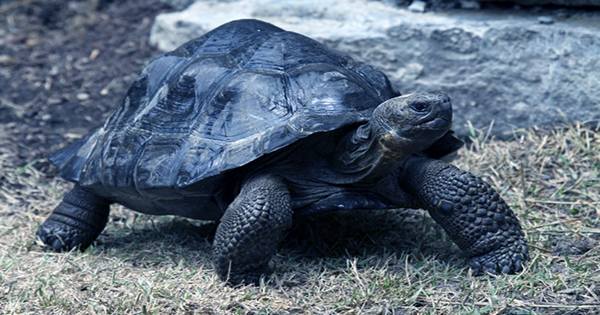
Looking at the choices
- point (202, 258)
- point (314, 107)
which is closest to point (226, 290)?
point (202, 258)

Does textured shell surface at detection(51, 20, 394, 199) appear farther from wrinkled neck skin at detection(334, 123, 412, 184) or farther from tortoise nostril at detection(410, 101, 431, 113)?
tortoise nostril at detection(410, 101, 431, 113)

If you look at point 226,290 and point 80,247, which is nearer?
point 226,290

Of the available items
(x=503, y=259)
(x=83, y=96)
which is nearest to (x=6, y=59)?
(x=83, y=96)

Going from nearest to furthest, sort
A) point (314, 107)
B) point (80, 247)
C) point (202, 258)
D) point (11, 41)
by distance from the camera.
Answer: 1. point (314, 107)
2. point (202, 258)
3. point (80, 247)
4. point (11, 41)

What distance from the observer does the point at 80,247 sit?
16.3 feet

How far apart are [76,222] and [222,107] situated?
106 cm

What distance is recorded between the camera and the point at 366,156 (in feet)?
13.9

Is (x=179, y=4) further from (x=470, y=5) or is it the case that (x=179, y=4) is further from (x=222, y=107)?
(x=222, y=107)

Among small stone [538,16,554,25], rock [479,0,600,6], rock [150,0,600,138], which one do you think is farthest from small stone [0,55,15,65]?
small stone [538,16,554,25]

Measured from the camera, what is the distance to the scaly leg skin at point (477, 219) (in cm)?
422

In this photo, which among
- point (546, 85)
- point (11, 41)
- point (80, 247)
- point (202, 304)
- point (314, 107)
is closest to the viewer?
point (202, 304)

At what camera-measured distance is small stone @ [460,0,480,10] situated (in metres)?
6.20

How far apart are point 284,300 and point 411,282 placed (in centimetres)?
54

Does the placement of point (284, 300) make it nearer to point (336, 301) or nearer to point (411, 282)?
point (336, 301)
